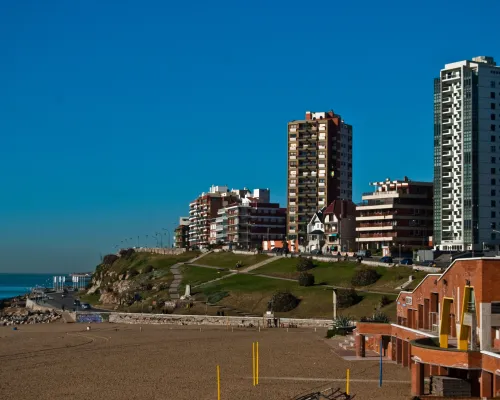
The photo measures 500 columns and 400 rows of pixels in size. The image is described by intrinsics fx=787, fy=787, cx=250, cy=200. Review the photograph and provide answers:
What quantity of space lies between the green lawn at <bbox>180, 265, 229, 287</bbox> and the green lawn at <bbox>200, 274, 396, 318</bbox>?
693 cm

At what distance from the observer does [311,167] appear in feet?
625

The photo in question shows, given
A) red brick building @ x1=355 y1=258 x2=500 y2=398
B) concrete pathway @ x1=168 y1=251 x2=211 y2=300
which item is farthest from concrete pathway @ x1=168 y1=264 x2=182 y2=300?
red brick building @ x1=355 y1=258 x2=500 y2=398

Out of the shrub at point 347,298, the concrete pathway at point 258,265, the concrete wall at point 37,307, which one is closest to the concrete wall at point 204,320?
the shrub at point 347,298

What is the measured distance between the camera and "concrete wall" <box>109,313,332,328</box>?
9138 centimetres

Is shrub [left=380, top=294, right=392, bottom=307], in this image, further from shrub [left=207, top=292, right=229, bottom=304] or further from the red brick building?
the red brick building

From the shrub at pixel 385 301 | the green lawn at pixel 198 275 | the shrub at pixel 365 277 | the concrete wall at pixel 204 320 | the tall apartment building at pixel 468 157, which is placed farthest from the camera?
the green lawn at pixel 198 275

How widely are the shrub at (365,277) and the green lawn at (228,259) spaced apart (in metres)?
45.6

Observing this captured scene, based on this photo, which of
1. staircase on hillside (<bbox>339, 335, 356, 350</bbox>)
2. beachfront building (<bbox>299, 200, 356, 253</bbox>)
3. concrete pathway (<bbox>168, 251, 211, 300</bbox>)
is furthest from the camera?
beachfront building (<bbox>299, 200, 356, 253</bbox>)

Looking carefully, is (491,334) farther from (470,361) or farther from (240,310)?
(240,310)

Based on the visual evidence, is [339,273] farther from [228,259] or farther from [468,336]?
[468,336]

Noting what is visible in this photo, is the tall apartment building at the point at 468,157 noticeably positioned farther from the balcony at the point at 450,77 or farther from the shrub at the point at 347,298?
the shrub at the point at 347,298

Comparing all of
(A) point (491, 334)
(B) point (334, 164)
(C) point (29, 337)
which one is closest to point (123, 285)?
(B) point (334, 164)

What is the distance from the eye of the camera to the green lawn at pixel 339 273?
99.9 m

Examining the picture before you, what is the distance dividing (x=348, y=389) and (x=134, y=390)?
43.4 feet
